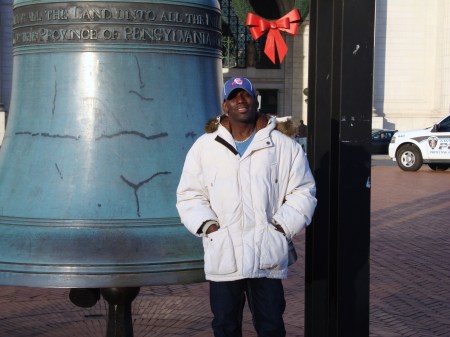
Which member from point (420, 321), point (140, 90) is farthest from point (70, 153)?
point (420, 321)

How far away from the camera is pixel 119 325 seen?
409 centimetres

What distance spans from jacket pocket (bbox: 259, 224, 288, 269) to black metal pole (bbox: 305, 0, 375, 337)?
271mm

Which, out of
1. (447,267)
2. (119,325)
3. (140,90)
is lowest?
(447,267)

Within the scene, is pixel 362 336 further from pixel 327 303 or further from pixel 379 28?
pixel 379 28

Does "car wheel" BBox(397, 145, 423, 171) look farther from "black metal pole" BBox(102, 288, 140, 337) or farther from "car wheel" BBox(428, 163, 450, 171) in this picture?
"black metal pole" BBox(102, 288, 140, 337)

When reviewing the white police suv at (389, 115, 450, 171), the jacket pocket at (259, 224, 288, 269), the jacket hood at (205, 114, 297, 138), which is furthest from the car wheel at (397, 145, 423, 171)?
the jacket pocket at (259, 224, 288, 269)

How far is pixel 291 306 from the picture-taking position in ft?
24.1

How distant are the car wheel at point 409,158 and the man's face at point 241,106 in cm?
2210

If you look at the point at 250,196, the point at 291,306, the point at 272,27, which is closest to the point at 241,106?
the point at 250,196

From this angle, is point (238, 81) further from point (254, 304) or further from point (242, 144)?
point (254, 304)

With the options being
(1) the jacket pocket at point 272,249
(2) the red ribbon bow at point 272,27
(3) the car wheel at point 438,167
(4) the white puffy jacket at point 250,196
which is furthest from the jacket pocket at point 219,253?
(3) the car wheel at point 438,167

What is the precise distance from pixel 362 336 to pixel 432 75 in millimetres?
37569

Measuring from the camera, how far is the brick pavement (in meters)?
6.51

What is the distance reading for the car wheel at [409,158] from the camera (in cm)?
2517
